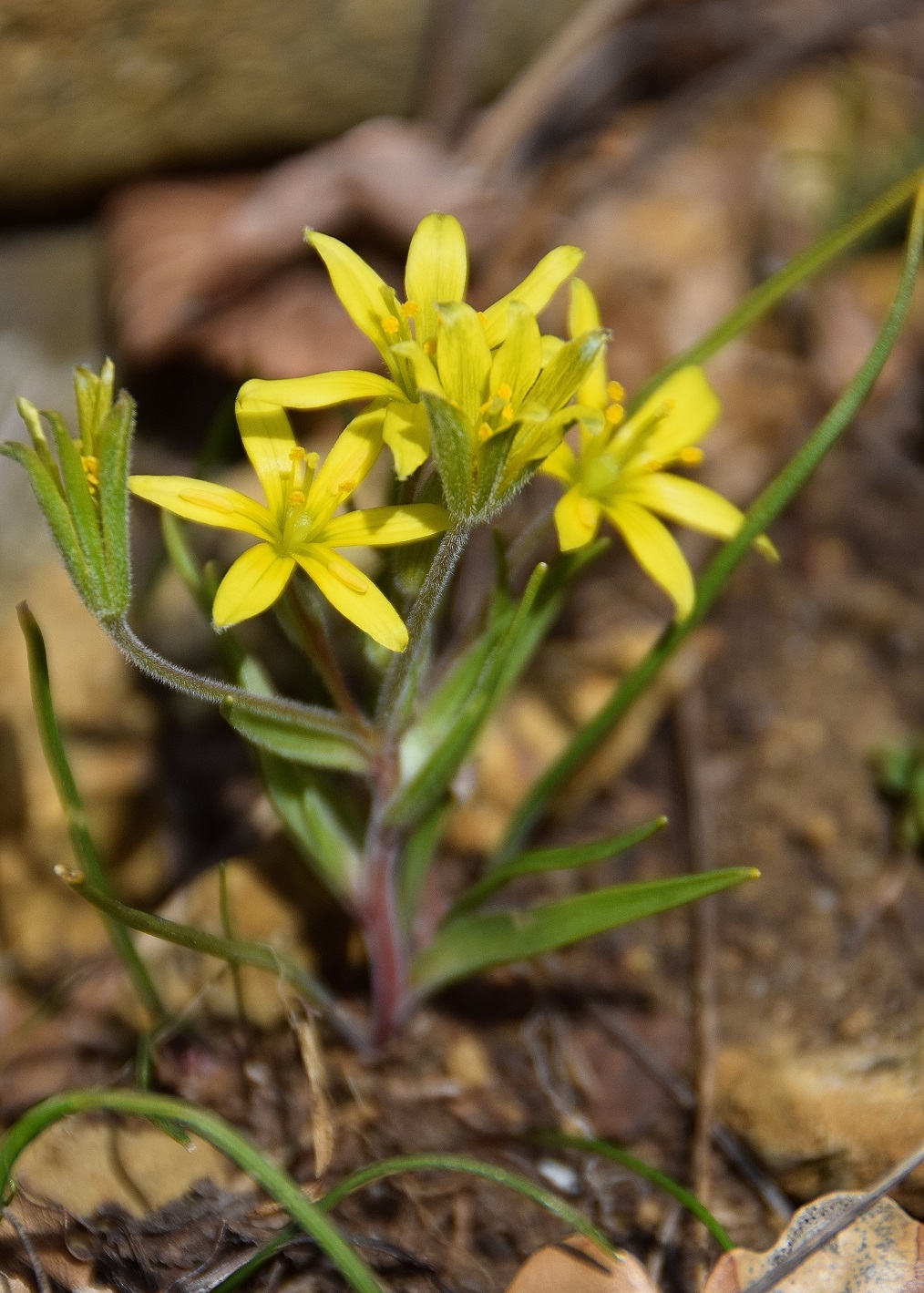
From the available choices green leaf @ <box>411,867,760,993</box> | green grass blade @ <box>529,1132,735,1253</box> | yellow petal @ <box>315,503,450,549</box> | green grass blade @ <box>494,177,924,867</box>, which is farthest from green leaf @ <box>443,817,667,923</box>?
yellow petal @ <box>315,503,450,549</box>

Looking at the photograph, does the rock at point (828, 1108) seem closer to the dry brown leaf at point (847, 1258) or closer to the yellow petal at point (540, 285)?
the dry brown leaf at point (847, 1258)

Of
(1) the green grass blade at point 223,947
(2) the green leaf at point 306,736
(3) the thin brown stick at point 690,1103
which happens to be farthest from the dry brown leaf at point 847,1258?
(2) the green leaf at point 306,736

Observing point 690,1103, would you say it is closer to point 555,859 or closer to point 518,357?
point 555,859

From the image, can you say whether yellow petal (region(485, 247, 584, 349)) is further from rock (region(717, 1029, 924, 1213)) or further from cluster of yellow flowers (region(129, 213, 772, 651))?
rock (region(717, 1029, 924, 1213))

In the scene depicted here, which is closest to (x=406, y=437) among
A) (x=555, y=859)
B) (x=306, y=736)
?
(x=306, y=736)

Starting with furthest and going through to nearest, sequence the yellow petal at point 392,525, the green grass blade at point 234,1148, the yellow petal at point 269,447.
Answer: the yellow petal at point 269,447, the yellow petal at point 392,525, the green grass blade at point 234,1148
